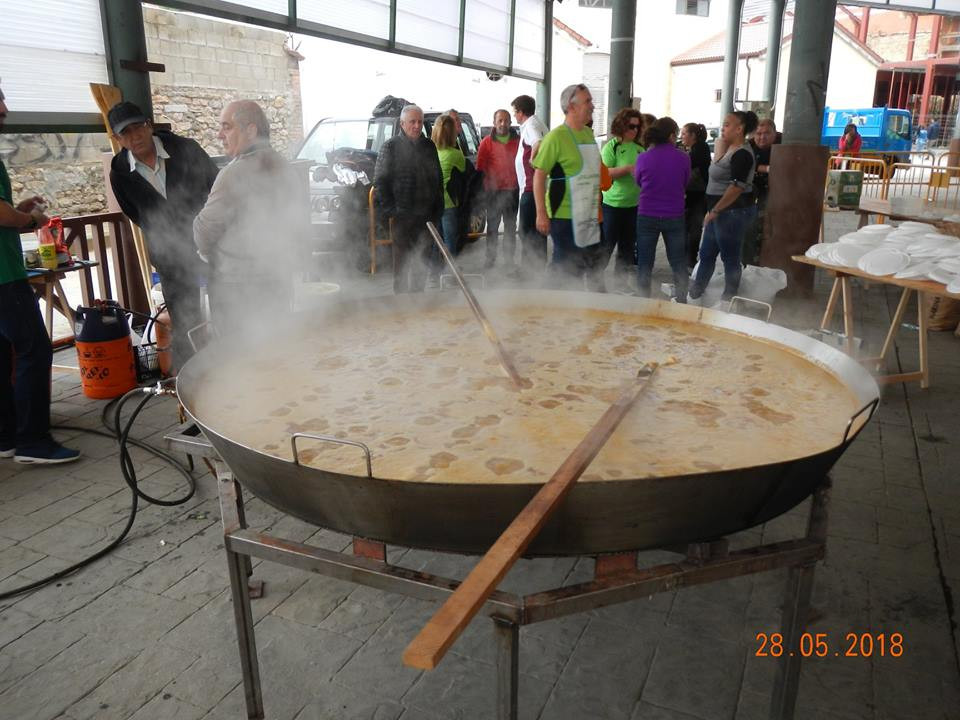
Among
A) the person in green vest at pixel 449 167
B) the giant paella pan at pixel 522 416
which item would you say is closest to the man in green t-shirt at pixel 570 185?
the person in green vest at pixel 449 167

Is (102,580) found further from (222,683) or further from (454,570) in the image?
(454,570)

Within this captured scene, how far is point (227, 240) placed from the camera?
3441mm

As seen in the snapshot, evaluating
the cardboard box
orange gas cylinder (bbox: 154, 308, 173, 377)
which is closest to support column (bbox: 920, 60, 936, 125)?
the cardboard box

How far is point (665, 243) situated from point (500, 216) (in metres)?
2.79

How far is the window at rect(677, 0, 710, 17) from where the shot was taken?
69.7 ft

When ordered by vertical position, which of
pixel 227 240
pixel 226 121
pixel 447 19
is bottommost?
pixel 227 240

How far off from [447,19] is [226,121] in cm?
791

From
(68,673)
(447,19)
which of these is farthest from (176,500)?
(447,19)

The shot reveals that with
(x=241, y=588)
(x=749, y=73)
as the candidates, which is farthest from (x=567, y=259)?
(x=749, y=73)

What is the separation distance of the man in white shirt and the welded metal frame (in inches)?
203

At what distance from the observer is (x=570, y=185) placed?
205 inches

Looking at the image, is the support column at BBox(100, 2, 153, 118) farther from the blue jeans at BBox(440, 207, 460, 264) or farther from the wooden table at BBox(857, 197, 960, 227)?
the wooden table at BBox(857, 197, 960, 227)

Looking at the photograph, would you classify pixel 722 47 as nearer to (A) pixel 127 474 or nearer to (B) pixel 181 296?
(B) pixel 181 296

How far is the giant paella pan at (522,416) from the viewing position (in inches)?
53.4
